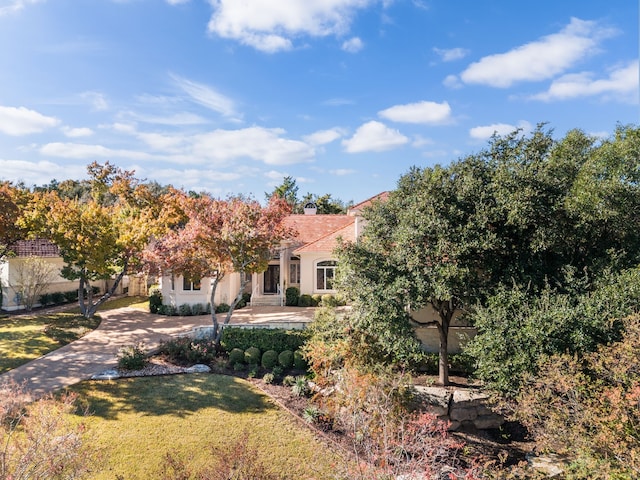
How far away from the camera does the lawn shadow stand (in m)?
12.5

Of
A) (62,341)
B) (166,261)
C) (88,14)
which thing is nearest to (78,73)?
(88,14)

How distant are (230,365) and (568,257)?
46.8ft

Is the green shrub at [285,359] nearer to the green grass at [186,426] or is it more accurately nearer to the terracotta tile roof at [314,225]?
the green grass at [186,426]

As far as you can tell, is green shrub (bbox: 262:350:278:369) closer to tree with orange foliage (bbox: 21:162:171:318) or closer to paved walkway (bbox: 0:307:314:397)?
paved walkway (bbox: 0:307:314:397)

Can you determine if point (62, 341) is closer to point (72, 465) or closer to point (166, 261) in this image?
point (166, 261)

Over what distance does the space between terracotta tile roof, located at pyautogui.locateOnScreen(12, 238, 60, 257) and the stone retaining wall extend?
28.3 metres

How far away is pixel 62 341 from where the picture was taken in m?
18.7

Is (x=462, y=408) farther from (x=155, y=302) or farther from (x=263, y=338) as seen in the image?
(x=155, y=302)

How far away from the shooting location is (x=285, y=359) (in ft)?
52.7

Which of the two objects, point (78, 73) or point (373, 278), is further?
point (78, 73)

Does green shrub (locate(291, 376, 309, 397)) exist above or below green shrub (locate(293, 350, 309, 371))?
below

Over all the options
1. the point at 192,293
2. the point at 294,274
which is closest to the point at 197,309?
the point at 192,293

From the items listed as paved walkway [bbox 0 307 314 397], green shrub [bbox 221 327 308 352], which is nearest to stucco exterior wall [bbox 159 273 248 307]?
paved walkway [bbox 0 307 314 397]

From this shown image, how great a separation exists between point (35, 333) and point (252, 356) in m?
12.6
